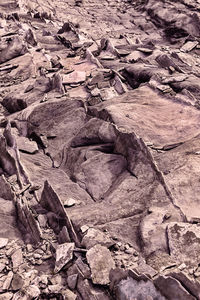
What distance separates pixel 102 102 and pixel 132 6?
1754 cm

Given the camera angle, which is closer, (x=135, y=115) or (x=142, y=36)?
(x=135, y=115)

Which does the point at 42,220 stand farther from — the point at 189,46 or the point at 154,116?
the point at 189,46

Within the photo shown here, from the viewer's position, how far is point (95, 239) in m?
6.38

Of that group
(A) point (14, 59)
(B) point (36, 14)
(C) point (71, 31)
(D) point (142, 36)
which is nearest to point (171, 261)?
(A) point (14, 59)

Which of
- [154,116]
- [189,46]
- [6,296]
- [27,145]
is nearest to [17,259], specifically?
[6,296]

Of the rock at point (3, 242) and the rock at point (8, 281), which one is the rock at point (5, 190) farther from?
the rock at point (8, 281)

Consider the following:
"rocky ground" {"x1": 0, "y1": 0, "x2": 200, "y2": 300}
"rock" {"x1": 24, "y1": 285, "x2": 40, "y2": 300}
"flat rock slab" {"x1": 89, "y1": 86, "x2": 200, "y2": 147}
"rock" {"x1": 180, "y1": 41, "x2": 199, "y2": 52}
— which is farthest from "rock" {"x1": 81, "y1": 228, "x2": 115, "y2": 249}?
"rock" {"x1": 180, "y1": 41, "x2": 199, "y2": 52}

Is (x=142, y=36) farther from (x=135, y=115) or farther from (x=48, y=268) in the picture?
(x=48, y=268)

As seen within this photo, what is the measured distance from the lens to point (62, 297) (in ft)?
18.1

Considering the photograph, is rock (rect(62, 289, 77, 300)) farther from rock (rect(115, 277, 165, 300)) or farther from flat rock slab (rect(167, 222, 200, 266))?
flat rock slab (rect(167, 222, 200, 266))

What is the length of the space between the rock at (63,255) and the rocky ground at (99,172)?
2cm

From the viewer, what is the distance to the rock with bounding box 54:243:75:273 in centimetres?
601

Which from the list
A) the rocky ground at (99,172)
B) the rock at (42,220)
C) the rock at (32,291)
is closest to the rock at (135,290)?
the rocky ground at (99,172)

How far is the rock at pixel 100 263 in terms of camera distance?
555cm
